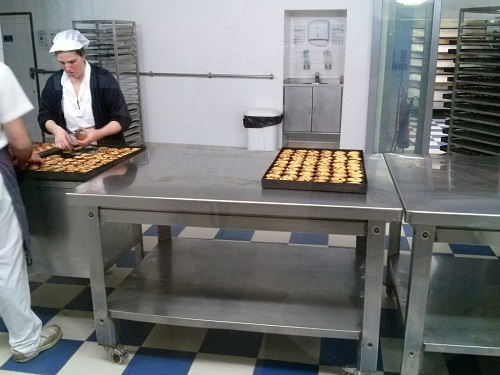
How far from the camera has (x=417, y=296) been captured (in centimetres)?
147

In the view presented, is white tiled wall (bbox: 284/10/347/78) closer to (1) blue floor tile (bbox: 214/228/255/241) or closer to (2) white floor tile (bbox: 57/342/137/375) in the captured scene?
(1) blue floor tile (bbox: 214/228/255/241)

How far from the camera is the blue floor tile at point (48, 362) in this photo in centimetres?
178

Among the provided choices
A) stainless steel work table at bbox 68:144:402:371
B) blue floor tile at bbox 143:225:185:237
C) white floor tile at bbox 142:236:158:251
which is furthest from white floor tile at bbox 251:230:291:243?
stainless steel work table at bbox 68:144:402:371

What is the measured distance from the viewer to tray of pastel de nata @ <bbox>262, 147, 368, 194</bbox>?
61.4 inches

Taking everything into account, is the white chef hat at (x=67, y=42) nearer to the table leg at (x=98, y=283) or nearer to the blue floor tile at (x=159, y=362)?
the table leg at (x=98, y=283)

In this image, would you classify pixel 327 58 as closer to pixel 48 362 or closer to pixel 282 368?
pixel 282 368

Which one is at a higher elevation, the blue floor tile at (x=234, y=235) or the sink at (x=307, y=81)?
the sink at (x=307, y=81)

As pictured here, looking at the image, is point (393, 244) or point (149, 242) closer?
point (393, 244)

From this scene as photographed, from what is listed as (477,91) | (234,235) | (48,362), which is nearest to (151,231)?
(234,235)

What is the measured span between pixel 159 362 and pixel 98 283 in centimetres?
41

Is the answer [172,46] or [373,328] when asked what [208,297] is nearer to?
[373,328]

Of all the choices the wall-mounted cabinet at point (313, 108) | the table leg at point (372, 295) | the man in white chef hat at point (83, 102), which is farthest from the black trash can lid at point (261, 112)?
the table leg at point (372, 295)

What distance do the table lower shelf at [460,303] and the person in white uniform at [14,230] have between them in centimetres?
146

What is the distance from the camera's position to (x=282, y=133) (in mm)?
5258
